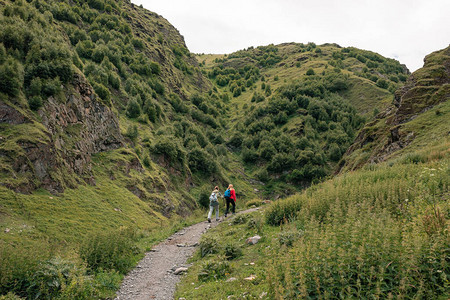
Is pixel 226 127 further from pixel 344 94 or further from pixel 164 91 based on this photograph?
pixel 344 94

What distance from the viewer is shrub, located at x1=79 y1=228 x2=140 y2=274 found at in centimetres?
1036

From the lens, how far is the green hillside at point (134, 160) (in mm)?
8086

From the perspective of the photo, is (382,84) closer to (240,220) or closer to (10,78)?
(240,220)

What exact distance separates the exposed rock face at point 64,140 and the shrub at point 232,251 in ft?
51.6

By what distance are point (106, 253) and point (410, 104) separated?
3482 centimetres

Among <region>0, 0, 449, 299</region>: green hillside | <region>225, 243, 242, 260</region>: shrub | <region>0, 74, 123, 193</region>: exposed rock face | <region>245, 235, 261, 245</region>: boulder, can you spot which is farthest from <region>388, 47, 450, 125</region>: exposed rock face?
<region>0, 74, 123, 193</region>: exposed rock face

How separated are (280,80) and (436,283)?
14568cm

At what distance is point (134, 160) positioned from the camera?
34.1 metres

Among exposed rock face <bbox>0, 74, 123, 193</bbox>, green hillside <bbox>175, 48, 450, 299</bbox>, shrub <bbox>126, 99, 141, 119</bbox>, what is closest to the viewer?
green hillside <bbox>175, 48, 450, 299</bbox>

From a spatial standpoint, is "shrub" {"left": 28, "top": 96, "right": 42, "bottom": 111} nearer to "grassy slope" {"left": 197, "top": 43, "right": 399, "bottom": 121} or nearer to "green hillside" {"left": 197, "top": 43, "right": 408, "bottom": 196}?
"green hillside" {"left": 197, "top": 43, "right": 408, "bottom": 196}

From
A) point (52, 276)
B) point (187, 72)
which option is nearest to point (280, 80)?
point (187, 72)

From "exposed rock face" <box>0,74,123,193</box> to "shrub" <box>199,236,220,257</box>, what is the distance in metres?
14.1

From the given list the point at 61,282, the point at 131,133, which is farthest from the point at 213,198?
the point at 131,133

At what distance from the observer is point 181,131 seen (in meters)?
62.4
